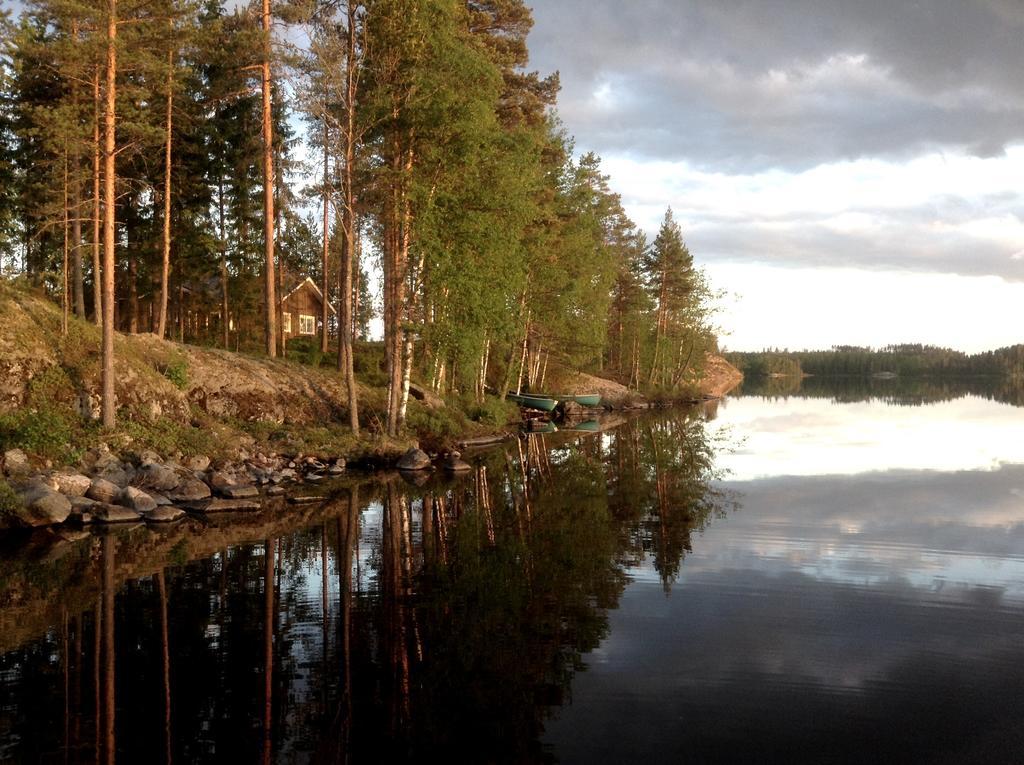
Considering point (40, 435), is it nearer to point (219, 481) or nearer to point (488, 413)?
point (219, 481)

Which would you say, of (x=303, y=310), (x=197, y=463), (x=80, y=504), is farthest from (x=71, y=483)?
(x=303, y=310)

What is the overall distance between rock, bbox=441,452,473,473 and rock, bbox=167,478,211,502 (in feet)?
26.1

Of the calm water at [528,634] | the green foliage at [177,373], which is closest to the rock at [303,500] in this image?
the calm water at [528,634]

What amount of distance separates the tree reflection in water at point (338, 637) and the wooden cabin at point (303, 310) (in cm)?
3575

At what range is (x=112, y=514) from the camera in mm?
16141

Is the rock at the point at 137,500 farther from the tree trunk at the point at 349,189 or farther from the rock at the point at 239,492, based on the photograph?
the tree trunk at the point at 349,189

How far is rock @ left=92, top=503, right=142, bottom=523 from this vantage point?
52.9 feet

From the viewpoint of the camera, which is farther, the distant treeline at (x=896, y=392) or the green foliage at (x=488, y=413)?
the distant treeline at (x=896, y=392)

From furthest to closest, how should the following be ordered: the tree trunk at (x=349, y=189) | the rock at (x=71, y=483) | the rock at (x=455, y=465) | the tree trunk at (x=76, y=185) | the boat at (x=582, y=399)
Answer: the boat at (x=582, y=399)
the tree trunk at (x=349, y=189)
the rock at (x=455, y=465)
the tree trunk at (x=76, y=185)
the rock at (x=71, y=483)

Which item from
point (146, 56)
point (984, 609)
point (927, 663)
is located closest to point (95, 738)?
point (927, 663)

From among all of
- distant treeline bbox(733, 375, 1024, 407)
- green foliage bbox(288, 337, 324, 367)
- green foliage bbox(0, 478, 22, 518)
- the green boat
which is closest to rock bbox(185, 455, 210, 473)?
green foliage bbox(0, 478, 22, 518)

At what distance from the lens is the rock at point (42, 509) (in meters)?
15.4

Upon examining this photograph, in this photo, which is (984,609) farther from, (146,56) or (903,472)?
(146,56)

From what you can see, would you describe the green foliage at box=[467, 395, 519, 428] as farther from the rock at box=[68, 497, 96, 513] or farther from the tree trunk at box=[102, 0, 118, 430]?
the rock at box=[68, 497, 96, 513]
